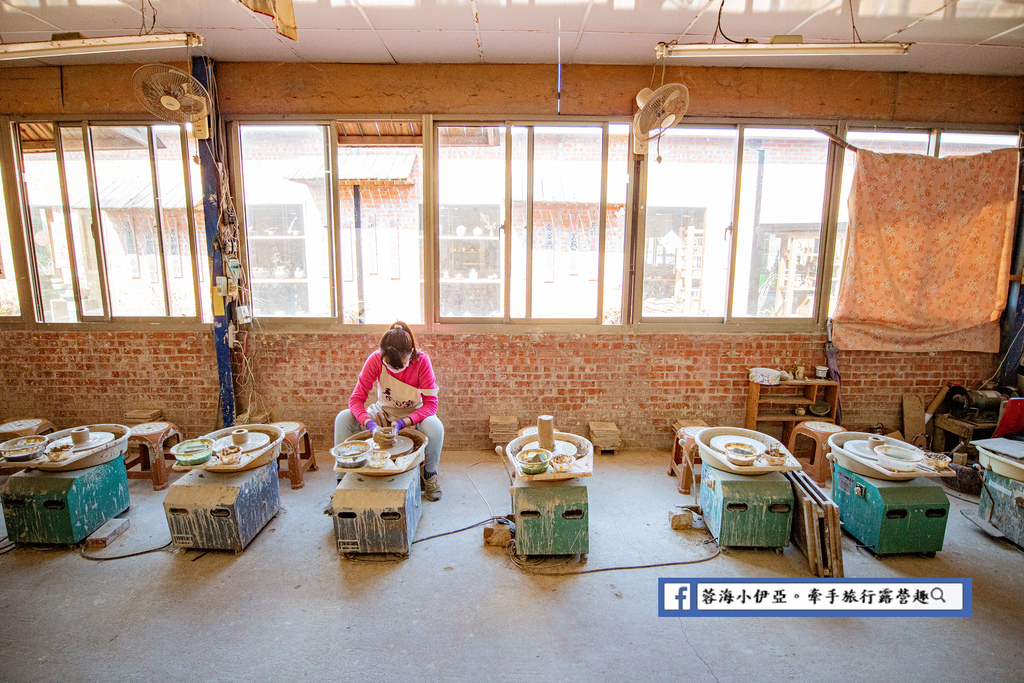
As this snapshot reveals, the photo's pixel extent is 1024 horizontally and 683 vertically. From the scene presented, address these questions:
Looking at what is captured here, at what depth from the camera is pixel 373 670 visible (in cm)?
228

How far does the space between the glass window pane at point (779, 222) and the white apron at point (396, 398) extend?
347 centimetres

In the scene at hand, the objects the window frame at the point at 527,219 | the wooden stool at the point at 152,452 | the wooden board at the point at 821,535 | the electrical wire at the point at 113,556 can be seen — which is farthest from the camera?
the window frame at the point at 527,219

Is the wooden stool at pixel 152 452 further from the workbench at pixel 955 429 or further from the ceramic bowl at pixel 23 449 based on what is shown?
the workbench at pixel 955 429

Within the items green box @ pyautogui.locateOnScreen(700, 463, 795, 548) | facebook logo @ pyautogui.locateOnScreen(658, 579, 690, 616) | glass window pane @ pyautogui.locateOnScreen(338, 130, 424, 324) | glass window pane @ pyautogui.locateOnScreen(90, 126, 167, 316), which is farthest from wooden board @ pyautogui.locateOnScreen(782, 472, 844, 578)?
glass window pane @ pyautogui.locateOnScreen(90, 126, 167, 316)

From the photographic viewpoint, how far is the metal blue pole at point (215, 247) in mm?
4438

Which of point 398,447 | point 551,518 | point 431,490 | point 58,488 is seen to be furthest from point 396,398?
point 58,488

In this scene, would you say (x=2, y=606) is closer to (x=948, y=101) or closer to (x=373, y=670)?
(x=373, y=670)

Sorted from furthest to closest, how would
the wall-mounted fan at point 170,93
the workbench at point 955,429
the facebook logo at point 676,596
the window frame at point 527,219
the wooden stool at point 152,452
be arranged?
the window frame at point 527,219
the workbench at point 955,429
the wooden stool at point 152,452
the wall-mounted fan at point 170,93
the facebook logo at point 676,596

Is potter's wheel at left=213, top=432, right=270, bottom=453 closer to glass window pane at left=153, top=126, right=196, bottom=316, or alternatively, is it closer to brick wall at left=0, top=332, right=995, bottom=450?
brick wall at left=0, top=332, right=995, bottom=450

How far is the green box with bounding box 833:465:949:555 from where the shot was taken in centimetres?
302

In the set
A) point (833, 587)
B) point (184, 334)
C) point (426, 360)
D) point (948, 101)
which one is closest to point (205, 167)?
point (184, 334)

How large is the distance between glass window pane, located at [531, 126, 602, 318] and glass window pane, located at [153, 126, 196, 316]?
3.69m

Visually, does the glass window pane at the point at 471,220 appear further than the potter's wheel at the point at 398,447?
Yes

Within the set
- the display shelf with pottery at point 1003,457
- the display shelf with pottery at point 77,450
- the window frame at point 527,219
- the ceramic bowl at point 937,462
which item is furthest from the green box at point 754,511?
the display shelf with pottery at point 77,450
